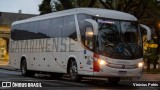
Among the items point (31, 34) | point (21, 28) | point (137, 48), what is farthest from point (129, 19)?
point (21, 28)

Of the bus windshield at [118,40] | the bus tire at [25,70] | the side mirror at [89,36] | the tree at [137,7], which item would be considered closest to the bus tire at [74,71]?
the side mirror at [89,36]

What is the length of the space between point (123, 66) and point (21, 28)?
10867 millimetres

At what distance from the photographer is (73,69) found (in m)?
22.3

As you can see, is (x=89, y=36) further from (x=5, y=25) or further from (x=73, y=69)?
(x=5, y=25)

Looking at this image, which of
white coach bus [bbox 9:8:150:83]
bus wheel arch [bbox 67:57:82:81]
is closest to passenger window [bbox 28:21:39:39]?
white coach bus [bbox 9:8:150:83]

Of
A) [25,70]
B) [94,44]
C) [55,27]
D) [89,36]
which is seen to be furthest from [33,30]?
[94,44]

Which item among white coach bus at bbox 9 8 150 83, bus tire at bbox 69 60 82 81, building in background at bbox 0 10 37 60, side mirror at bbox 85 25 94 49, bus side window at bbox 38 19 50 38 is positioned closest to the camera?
white coach bus at bbox 9 8 150 83

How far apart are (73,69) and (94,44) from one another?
2.23 metres

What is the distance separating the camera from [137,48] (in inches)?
838

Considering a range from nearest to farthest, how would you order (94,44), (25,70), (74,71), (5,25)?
(94,44) < (74,71) < (25,70) < (5,25)

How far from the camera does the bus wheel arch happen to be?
72.1 ft

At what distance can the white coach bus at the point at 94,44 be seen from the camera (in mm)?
20562

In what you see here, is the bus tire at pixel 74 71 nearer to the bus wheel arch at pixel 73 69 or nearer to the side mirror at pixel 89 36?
the bus wheel arch at pixel 73 69

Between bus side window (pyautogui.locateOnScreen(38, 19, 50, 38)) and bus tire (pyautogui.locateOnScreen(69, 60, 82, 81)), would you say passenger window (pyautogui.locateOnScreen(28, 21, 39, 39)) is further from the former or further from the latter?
bus tire (pyautogui.locateOnScreen(69, 60, 82, 81))
